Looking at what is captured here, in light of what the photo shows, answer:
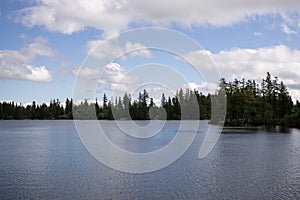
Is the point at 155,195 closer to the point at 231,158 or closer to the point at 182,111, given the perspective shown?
the point at 231,158

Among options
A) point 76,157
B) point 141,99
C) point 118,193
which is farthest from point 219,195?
point 141,99

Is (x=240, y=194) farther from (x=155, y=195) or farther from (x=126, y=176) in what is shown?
(x=126, y=176)

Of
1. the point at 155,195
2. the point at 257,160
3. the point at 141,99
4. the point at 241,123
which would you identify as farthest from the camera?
the point at 141,99

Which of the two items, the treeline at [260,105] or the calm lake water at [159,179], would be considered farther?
the treeline at [260,105]

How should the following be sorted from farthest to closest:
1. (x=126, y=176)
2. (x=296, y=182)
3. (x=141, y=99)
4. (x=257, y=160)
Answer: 1. (x=141, y=99)
2. (x=257, y=160)
3. (x=126, y=176)
4. (x=296, y=182)

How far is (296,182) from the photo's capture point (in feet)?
76.4

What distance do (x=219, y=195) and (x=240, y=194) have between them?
122 cm

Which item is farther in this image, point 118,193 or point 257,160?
point 257,160

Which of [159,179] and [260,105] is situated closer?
[159,179]

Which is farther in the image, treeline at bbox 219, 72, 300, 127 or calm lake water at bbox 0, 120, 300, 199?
treeline at bbox 219, 72, 300, 127

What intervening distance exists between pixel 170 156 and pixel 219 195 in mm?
16017

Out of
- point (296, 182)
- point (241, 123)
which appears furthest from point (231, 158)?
point (241, 123)

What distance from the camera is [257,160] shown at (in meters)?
32.8

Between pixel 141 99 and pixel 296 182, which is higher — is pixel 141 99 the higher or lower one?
the higher one
